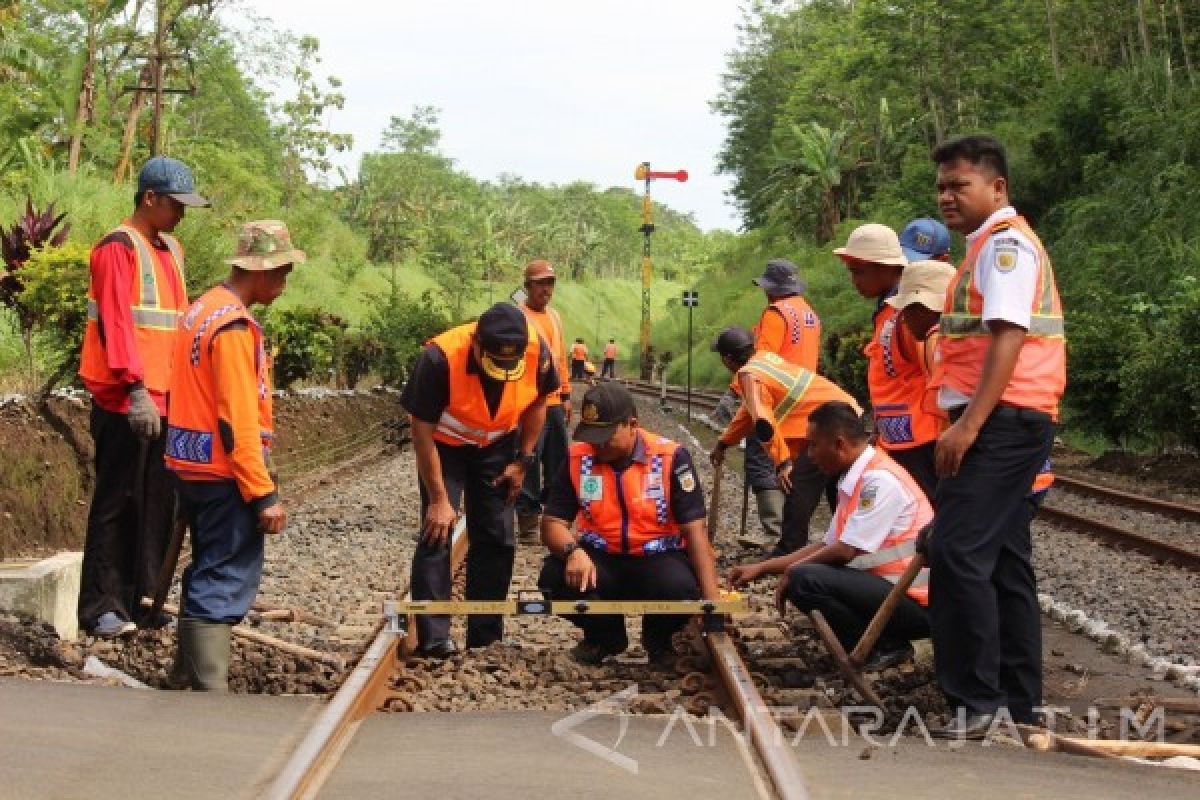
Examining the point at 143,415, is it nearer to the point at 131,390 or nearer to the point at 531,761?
the point at 131,390

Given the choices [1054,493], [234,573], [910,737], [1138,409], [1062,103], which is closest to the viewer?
[910,737]

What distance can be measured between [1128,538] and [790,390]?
4.53 m

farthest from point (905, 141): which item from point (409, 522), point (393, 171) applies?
point (409, 522)

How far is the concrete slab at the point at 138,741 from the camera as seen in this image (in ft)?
13.4

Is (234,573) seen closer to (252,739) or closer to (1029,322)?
(252,739)

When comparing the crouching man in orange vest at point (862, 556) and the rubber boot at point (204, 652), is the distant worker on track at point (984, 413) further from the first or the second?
the rubber boot at point (204, 652)

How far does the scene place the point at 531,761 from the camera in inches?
174

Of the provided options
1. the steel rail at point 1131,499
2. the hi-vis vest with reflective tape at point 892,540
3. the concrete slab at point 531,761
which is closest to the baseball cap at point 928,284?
the hi-vis vest with reflective tape at point 892,540

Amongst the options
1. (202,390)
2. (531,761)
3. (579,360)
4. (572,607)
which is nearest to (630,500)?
(572,607)

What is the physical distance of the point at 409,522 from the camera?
12.8 metres

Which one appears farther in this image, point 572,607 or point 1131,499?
point 1131,499

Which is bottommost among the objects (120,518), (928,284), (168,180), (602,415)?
(120,518)

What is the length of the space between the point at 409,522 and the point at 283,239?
682 centimetres

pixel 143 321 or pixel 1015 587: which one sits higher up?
pixel 143 321
